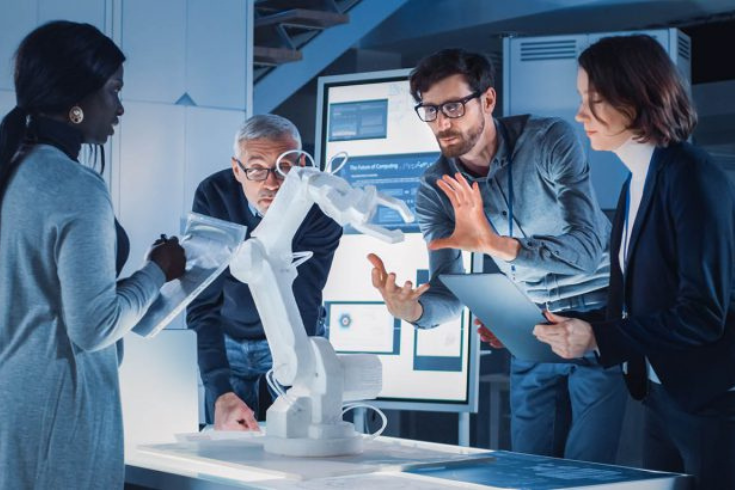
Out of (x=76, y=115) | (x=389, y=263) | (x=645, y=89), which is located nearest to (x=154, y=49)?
(x=389, y=263)

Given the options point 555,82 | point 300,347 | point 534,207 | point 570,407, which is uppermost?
point 555,82

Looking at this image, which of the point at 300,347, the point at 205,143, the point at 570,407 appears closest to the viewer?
the point at 300,347

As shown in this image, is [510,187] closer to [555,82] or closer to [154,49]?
[154,49]

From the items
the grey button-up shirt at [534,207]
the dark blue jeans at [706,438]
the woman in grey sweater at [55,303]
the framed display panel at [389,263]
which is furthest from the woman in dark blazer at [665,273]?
the framed display panel at [389,263]

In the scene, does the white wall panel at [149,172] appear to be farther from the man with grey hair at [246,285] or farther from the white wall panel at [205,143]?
the man with grey hair at [246,285]

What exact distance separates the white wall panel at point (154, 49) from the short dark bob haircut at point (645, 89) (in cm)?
268

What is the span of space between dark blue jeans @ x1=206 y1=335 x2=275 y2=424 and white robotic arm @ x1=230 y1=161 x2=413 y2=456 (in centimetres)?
92

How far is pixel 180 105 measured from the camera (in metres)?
4.56

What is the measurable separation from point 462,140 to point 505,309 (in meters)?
0.69

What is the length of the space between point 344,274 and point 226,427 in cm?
224

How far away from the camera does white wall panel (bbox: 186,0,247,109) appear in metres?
4.61

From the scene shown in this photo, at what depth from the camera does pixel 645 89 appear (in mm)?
2061

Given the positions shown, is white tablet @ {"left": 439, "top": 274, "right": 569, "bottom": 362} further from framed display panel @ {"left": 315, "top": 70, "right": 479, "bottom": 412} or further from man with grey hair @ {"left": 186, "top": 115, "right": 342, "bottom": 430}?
framed display panel @ {"left": 315, "top": 70, "right": 479, "bottom": 412}

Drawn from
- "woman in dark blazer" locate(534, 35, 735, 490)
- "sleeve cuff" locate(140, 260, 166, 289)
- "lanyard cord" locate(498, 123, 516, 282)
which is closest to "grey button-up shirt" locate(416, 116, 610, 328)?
"lanyard cord" locate(498, 123, 516, 282)
